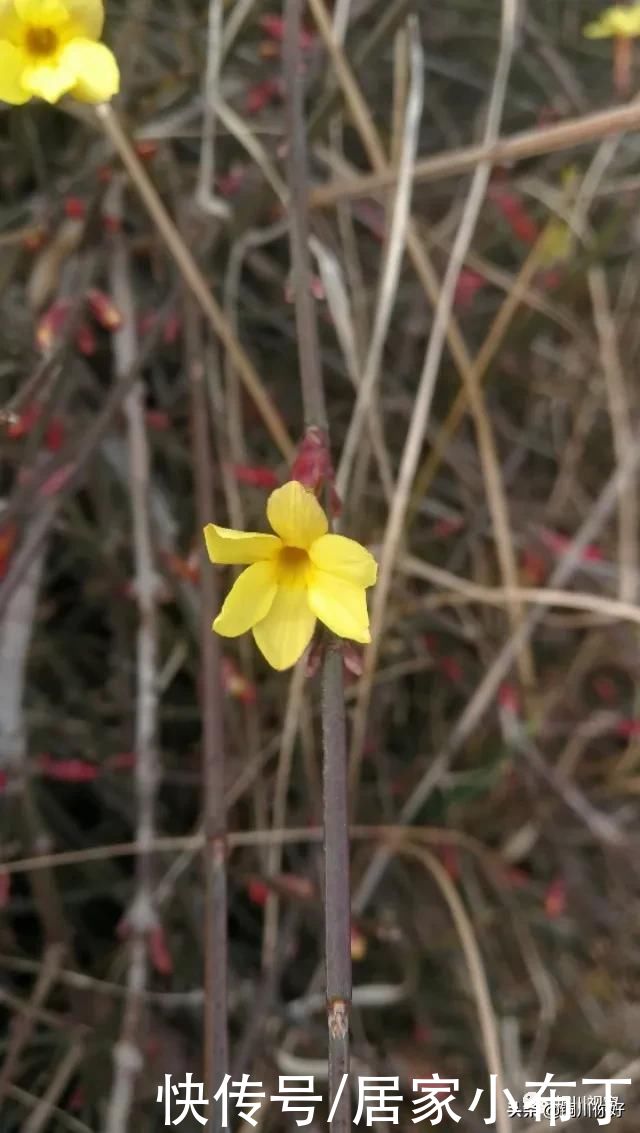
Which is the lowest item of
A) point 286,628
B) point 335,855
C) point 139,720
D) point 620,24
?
point 335,855

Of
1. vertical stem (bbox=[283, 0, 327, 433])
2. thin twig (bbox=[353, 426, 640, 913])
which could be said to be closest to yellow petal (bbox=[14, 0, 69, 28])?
vertical stem (bbox=[283, 0, 327, 433])

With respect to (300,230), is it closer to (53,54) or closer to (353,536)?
(53,54)

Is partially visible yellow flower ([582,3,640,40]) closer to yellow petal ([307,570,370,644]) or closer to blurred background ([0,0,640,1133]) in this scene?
blurred background ([0,0,640,1133])

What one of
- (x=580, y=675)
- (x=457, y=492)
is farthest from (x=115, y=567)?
(x=580, y=675)

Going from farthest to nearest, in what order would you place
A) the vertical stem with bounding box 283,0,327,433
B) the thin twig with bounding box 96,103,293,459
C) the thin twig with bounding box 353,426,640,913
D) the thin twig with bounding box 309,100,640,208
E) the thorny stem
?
the thin twig with bounding box 353,426,640,913, the thin twig with bounding box 96,103,293,459, the thin twig with bounding box 309,100,640,208, the vertical stem with bounding box 283,0,327,433, the thorny stem

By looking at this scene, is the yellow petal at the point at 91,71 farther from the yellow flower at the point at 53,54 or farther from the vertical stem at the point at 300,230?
the vertical stem at the point at 300,230

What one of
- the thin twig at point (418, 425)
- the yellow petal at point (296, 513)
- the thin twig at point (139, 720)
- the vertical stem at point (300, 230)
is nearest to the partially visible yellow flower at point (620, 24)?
the thin twig at point (418, 425)

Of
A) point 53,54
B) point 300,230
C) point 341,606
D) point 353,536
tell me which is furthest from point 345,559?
point 353,536
